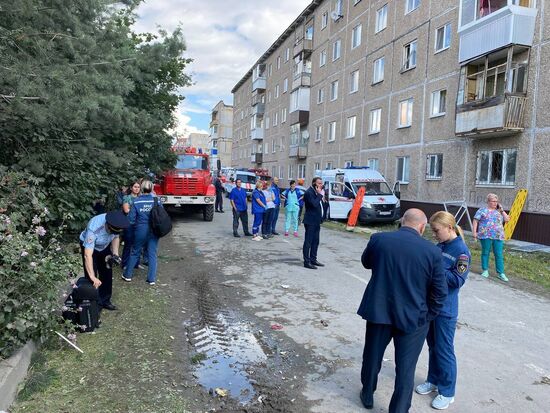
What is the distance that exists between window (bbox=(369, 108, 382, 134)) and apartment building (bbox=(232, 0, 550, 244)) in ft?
0.26

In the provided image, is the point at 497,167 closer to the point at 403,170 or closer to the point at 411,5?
the point at 403,170

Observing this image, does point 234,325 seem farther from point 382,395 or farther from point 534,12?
point 534,12

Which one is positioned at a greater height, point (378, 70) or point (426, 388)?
point (378, 70)

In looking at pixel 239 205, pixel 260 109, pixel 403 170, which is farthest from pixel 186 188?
pixel 260 109

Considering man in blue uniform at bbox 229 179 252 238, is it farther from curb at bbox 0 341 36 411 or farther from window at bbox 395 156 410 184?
window at bbox 395 156 410 184

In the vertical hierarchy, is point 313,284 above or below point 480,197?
below

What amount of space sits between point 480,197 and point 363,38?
539 inches

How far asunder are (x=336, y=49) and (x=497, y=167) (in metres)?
17.4

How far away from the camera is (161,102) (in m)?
14.0

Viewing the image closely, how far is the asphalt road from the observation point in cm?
393

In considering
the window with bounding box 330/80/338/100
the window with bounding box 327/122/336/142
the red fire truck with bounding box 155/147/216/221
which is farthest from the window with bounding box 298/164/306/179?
the red fire truck with bounding box 155/147/216/221

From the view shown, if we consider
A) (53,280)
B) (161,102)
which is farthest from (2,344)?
(161,102)

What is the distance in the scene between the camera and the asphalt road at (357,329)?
12.9 ft

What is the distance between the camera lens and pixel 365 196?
1769cm
